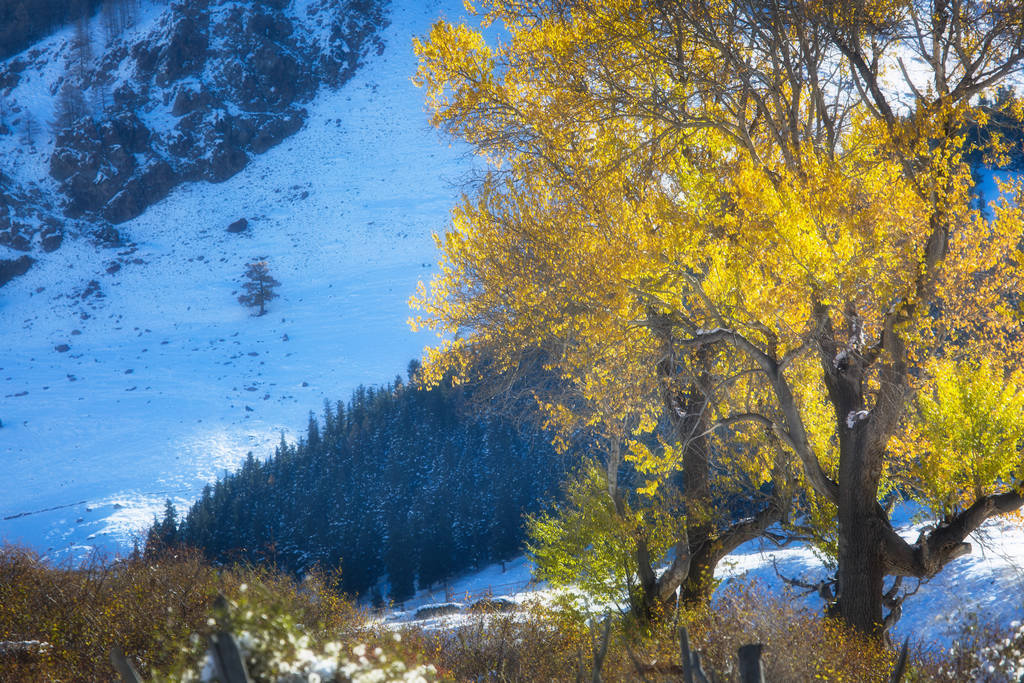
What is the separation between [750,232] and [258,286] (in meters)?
133

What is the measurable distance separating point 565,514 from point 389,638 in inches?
410

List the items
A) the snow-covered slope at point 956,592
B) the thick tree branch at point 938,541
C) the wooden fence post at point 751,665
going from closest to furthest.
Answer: the wooden fence post at point 751,665
the thick tree branch at point 938,541
the snow-covered slope at point 956,592

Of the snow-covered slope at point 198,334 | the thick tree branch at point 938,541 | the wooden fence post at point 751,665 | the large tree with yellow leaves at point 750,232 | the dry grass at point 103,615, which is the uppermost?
the snow-covered slope at point 198,334

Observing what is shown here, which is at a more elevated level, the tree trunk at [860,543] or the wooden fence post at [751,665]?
the wooden fence post at [751,665]

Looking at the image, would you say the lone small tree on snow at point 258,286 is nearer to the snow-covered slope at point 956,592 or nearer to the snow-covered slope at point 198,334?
the snow-covered slope at point 198,334

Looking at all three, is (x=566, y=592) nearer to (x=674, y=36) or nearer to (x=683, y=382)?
(x=683, y=382)

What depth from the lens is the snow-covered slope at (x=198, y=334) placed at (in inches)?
2997

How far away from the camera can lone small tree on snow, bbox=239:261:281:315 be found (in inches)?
4926

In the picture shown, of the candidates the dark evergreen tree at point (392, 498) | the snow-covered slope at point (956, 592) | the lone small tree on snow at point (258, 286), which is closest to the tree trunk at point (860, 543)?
the snow-covered slope at point (956, 592)

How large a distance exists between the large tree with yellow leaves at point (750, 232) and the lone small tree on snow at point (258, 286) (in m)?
123

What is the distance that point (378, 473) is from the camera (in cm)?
5909

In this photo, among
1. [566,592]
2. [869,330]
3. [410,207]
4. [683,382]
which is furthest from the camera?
[410,207]

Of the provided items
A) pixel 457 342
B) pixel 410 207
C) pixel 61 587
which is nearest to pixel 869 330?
pixel 457 342

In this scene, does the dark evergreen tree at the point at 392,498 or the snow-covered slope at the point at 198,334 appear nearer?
the dark evergreen tree at the point at 392,498
